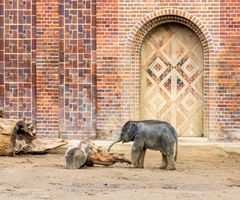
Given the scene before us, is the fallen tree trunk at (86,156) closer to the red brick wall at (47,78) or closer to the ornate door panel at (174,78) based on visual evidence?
the red brick wall at (47,78)

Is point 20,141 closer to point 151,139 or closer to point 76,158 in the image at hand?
point 76,158

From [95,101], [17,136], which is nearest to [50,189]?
[17,136]

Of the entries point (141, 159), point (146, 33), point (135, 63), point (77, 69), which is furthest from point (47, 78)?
point (141, 159)

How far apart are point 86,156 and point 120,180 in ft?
4.62

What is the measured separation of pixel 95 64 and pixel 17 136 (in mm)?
3231

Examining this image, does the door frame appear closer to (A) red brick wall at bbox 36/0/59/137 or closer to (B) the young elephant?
(A) red brick wall at bbox 36/0/59/137

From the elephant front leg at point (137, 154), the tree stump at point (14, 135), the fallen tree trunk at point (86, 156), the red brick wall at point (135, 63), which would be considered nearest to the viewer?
the fallen tree trunk at point (86, 156)

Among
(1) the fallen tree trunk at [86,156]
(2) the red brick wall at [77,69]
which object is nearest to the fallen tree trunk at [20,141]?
(1) the fallen tree trunk at [86,156]

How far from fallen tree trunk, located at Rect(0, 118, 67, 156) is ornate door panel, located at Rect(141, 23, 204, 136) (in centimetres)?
313

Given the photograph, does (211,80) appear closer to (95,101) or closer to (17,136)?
(95,101)

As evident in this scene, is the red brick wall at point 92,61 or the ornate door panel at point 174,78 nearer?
the red brick wall at point 92,61

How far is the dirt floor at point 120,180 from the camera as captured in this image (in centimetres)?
927

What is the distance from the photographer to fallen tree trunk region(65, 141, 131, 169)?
11.9 meters

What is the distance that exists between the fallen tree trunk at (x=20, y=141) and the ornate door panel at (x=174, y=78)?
10.3ft
